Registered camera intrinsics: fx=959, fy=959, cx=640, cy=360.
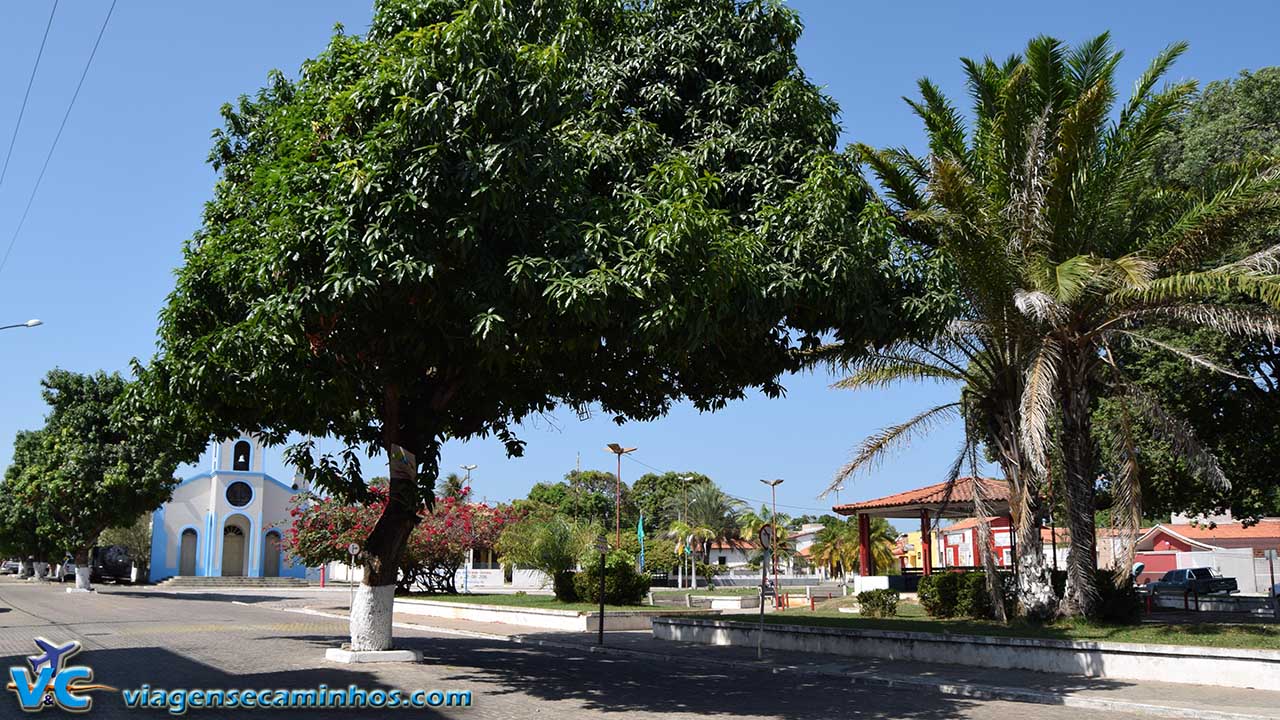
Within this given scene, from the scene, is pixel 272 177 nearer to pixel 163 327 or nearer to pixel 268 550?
pixel 163 327

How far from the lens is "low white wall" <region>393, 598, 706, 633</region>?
73.8ft

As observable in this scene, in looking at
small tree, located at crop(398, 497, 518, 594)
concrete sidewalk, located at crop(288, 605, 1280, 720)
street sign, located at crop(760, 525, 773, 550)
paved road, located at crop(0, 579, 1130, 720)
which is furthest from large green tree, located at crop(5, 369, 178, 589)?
street sign, located at crop(760, 525, 773, 550)

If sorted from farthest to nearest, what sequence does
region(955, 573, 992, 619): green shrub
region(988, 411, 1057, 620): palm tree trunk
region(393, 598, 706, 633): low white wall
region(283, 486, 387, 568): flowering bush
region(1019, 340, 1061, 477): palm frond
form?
region(283, 486, 387, 568): flowering bush, region(393, 598, 706, 633): low white wall, region(955, 573, 992, 619): green shrub, region(988, 411, 1057, 620): palm tree trunk, region(1019, 340, 1061, 477): palm frond

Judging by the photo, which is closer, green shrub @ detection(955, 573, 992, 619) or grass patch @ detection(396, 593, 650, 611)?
green shrub @ detection(955, 573, 992, 619)

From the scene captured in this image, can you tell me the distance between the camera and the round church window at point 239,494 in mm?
55844

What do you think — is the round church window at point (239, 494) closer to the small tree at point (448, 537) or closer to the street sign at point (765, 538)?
the small tree at point (448, 537)

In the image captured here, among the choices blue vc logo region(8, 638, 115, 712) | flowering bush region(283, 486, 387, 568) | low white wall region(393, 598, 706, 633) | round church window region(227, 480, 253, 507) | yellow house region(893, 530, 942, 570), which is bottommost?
yellow house region(893, 530, 942, 570)

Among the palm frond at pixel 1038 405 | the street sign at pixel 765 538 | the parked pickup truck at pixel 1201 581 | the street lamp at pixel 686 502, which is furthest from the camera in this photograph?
the street lamp at pixel 686 502

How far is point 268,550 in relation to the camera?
57.4m

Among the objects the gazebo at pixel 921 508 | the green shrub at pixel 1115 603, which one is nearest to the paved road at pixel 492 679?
the green shrub at pixel 1115 603

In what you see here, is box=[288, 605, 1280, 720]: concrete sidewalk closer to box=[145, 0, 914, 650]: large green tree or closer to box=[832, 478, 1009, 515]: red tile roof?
box=[145, 0, 914, 650]: large green tree

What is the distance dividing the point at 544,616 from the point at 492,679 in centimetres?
1048

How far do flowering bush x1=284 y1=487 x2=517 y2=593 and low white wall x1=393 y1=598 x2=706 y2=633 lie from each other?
6.94ft

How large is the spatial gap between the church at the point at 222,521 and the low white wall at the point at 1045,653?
44.2 m
